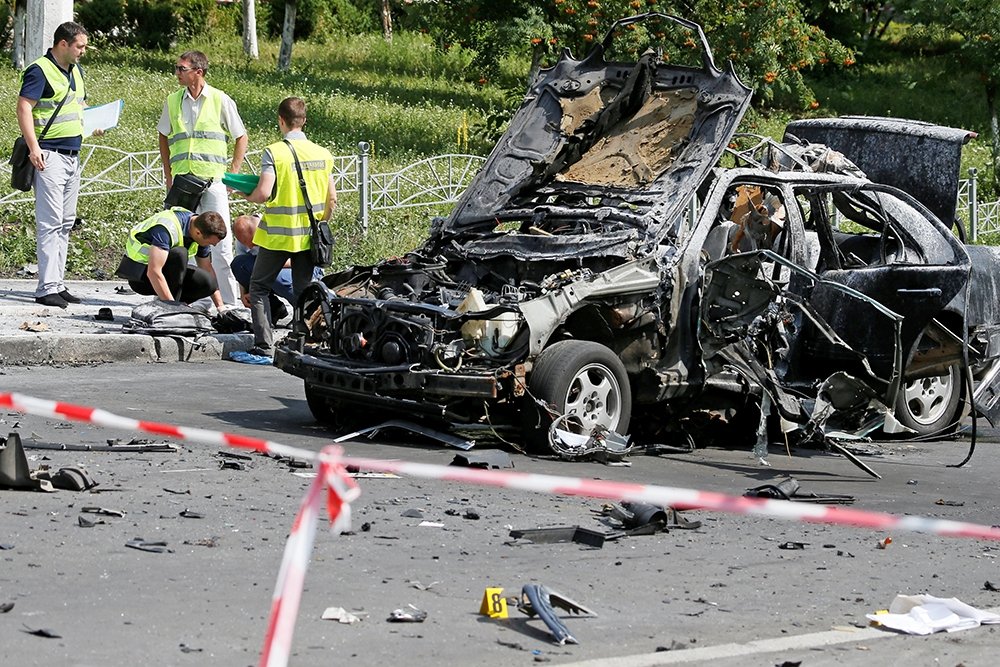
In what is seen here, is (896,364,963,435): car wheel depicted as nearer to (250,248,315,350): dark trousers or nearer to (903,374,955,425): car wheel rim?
(903,374,955,425): car wheel rim

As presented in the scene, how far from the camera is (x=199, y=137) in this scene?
1296 cm

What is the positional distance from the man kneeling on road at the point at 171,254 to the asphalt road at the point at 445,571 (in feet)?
12.2

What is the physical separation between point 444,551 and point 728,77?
16.6 ft

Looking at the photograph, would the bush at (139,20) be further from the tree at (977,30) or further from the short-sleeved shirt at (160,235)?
the short-sleeved shirt at (160,235)

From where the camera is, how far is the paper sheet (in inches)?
517

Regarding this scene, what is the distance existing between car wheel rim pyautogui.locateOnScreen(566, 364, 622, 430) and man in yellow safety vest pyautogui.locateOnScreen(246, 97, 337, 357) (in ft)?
10.2

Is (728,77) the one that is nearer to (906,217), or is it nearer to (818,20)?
(906,217)

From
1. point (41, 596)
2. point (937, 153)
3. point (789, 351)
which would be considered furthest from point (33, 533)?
point (937, 153)

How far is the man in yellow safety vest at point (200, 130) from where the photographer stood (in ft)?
42.3

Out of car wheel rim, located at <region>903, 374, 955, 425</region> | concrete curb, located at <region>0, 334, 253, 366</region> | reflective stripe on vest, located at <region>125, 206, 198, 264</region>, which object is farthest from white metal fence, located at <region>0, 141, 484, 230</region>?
car wheel rim, located at <region>903, 374, 955, 425</region>

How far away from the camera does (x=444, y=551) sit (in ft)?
20.7

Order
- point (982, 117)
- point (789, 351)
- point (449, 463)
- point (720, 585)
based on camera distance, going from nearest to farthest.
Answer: point (720, 585) → point (449, 463) → point (789, 351) → point (982, 117)

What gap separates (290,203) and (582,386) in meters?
3.32

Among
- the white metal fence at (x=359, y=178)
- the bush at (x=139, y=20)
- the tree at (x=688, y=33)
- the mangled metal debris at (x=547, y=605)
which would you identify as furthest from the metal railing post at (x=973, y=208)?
the bush at (x=139, y=20)
